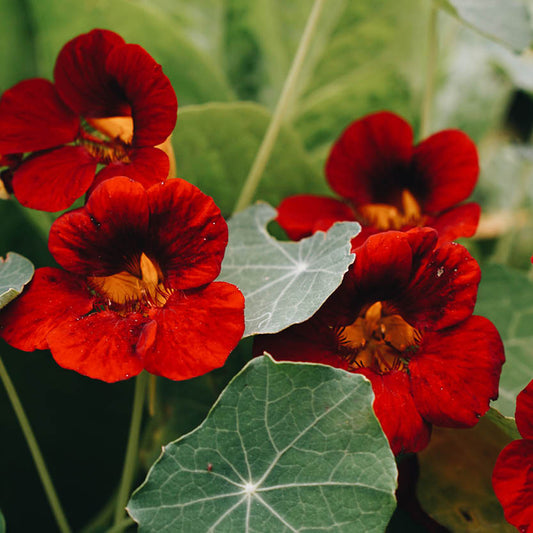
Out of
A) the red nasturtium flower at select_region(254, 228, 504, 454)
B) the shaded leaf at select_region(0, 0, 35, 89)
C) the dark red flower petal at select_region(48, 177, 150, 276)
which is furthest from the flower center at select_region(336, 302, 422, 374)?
the shaded leaf at select_region(0, 0, 35, 89)

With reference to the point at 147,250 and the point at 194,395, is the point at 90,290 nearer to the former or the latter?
the point at 147,250

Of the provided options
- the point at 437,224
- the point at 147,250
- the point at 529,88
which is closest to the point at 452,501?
the point at 437,224

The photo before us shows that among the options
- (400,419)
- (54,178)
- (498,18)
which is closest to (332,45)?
(498,18)

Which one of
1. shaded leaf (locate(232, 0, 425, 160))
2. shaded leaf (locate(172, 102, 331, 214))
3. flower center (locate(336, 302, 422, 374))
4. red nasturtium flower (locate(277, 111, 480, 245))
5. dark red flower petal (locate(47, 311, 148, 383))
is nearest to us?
dark red flower petal (locate(47, 311, 148, 383))

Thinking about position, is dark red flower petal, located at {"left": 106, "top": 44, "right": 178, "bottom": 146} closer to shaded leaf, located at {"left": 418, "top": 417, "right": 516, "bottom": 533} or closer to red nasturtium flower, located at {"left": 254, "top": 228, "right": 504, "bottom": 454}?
red nasturtium flower, located at {"left": 254, "top": 228, "right": 504, "bottom": 454}

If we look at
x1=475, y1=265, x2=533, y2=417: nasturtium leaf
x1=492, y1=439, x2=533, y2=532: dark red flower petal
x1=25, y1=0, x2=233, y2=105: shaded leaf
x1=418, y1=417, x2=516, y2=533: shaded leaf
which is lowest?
x1=418, y1=417, x2=516, y2=533: shaded leaf

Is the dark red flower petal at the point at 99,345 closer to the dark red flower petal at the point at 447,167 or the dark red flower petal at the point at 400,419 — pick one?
the dark red flower petal at the point at 400,419

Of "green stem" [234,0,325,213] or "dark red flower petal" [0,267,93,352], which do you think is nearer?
"dark red flower petal" [0,267,93,352]

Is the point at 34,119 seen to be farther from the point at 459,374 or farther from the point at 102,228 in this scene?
the point at 459,374
